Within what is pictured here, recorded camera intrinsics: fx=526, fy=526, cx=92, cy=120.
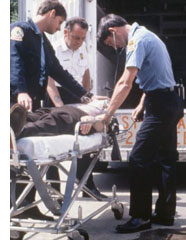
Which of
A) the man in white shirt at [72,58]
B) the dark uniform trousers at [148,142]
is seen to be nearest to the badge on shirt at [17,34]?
the man in white shirt at [72,58]

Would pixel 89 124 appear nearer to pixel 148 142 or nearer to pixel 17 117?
pixel 148 142

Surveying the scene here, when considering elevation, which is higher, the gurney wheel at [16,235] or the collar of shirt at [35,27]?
the collar of shirt at [35,27]

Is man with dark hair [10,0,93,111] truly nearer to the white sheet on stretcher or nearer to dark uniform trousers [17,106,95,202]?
dark uniform trousers [17,106,95,202]

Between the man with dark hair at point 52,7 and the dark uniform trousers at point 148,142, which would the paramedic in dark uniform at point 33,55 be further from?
the dark uniform trousers at point 148,142

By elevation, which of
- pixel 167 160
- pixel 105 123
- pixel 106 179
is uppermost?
pixel 105 123

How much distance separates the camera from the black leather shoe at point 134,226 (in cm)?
389

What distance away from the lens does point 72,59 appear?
502 cm

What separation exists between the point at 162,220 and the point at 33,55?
163 centimetres

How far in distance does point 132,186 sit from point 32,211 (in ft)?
2.53

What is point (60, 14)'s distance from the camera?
13.4 ft

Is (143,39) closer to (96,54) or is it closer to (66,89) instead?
(66,89)

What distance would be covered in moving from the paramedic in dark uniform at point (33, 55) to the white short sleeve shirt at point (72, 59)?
27.4 inches

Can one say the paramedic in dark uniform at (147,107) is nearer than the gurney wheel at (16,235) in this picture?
No

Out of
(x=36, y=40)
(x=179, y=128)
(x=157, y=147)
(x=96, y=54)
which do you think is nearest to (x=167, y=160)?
(x=157, y=147)
